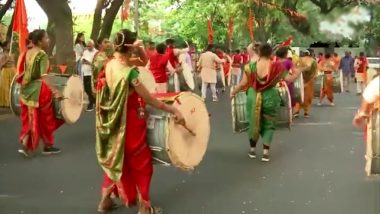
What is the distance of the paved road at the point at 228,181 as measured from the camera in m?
5.73

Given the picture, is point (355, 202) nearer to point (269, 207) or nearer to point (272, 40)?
point (269, 207)

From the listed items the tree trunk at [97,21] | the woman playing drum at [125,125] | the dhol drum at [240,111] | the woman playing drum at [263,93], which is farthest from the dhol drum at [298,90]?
the tree trunk at [97,21]

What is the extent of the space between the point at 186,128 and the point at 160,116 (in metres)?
0.26

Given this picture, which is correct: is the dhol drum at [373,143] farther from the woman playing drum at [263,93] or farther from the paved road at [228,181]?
the woman playing drum at [263,93]

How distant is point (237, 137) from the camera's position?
1011 cm

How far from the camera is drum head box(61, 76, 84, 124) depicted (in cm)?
851

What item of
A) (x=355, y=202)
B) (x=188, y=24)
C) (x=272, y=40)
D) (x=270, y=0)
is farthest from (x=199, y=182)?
(x=188, y=24)

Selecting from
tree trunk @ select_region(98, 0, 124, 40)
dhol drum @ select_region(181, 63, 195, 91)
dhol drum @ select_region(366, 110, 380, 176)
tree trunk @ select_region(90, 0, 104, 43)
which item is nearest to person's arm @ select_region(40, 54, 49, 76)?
dhol drum @ select_region(366, 110, 380, 176)

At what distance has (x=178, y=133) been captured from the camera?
5.28 meters

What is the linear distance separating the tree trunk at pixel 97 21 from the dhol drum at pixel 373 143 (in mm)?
15262

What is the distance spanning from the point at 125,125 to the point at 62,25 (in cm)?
1037

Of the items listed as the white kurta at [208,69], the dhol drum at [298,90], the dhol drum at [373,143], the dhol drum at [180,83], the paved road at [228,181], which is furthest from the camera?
the white kurta at [208,69]

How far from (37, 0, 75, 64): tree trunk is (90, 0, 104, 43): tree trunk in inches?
177

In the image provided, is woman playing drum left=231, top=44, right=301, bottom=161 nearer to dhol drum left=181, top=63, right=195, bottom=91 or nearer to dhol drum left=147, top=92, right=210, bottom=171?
dhol drum left=147, top=92, right=210, bottom=171
